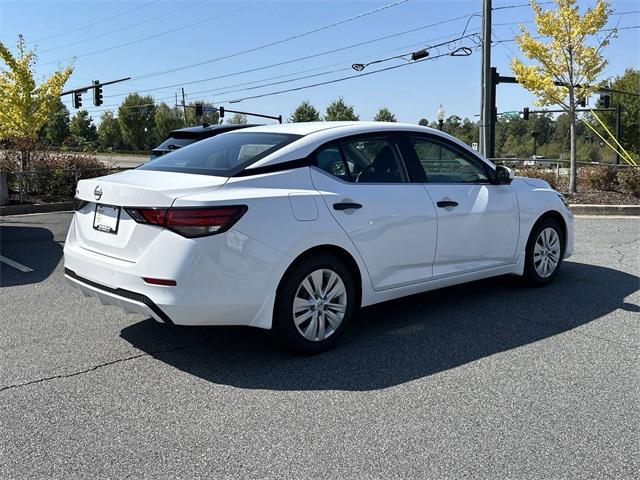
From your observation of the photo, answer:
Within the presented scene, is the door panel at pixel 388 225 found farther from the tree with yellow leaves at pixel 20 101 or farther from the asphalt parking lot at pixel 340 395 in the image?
the tree with yellow leaves at pixel 20 101

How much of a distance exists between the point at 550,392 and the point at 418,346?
3.42 ft

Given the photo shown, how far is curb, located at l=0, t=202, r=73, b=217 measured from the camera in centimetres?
1285

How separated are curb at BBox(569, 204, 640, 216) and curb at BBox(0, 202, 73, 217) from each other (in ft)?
36.8

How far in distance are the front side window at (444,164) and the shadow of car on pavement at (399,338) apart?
3.83 feet

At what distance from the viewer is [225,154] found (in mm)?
4508

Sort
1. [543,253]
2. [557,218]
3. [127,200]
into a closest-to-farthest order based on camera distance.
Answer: [127,200] → [543,253] → [557,218]

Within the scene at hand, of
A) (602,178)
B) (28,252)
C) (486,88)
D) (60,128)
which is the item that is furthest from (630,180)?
(60,128)

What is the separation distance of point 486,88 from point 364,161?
12.9 metres

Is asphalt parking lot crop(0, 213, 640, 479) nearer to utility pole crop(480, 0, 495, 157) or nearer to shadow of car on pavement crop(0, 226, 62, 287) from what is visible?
shadow of car on pavement crop(0, 226, 62, 287)

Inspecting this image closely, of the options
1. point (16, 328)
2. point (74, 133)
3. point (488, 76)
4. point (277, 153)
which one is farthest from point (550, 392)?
point (74, 133)

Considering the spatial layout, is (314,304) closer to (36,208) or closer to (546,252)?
(546,252)

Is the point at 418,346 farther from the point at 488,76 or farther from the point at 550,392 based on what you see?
the point at 488,76

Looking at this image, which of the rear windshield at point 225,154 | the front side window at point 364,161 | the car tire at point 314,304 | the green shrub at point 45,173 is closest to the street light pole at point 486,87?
the green shrub at point 45,173

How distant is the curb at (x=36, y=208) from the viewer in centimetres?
1285
